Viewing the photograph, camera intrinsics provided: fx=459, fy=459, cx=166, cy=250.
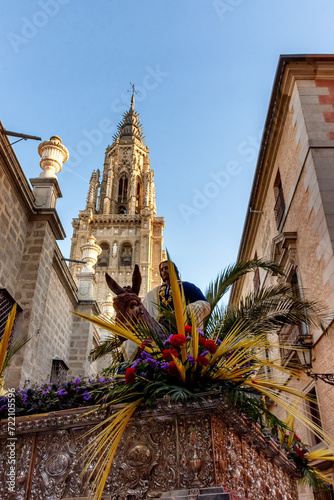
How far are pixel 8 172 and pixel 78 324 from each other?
7615mm

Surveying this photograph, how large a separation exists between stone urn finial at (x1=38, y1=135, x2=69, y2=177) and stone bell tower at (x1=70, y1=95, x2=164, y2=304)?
35350 mm

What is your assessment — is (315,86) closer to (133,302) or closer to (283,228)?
(283,228)

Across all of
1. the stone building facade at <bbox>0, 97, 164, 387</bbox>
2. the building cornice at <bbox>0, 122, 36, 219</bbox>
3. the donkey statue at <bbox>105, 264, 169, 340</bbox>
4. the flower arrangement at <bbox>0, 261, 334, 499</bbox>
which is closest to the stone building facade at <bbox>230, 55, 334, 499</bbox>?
the donkey statue at <bbox>105, 264, 169, 340</bbox>

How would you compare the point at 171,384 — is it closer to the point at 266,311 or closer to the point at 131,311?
the point at 131,311

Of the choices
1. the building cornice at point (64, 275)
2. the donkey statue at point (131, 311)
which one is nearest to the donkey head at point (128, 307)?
the donkey statue at point (131, 311)

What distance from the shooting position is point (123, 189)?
65.9m

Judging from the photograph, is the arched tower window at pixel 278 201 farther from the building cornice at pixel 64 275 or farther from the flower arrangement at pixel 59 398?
the flower arrangement at pixel 59 398

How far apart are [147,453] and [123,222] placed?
54.6 metres

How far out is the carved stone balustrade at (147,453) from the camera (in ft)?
10.8

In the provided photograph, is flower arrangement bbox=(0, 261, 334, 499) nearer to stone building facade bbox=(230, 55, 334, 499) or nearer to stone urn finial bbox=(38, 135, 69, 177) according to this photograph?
stone building facade bbox=(230, 55, 334, 499)

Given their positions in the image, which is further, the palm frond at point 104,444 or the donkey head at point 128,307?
the donkey head at point 128,307

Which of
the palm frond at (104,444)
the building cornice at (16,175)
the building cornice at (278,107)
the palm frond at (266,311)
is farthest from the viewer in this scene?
the building cornice at (278,107)

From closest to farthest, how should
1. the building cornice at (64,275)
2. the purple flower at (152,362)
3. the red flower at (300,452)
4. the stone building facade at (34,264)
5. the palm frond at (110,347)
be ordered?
the purple flower at (152,362)
the palm frond at (110,347)
the red flower at (300,452)
the stone building facade at (34,264)
the building cornice at (64,275)

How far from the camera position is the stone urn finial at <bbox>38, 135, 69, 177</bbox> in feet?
40.8
